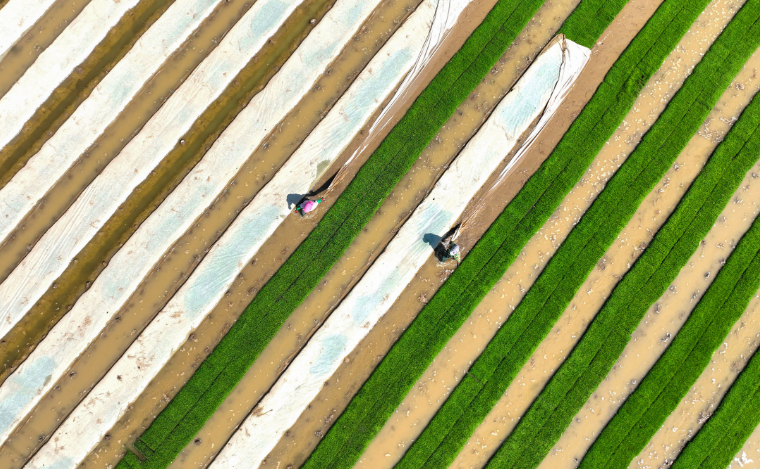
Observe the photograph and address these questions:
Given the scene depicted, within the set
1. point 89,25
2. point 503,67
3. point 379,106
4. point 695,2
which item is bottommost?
point 89,25

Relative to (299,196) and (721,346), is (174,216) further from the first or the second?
(721,346)

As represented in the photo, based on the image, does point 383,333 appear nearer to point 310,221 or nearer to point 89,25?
point 310,221

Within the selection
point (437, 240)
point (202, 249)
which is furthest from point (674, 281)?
point (202, 249)

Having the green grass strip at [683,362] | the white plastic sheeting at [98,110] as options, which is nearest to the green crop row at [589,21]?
the green grass strip at [683,362]

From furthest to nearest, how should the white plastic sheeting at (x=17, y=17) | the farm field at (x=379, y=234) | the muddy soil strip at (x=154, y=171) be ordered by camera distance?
the white plastic sheeting at (x=17, y=17), the muddy soil strip at (x=154, y=171), the farm field at (x=379, y=234)

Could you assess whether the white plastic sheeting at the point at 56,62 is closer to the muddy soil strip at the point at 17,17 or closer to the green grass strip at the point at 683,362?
the muddy soil strip at the point at 17,17

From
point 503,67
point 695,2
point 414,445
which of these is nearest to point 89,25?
point 503,67
